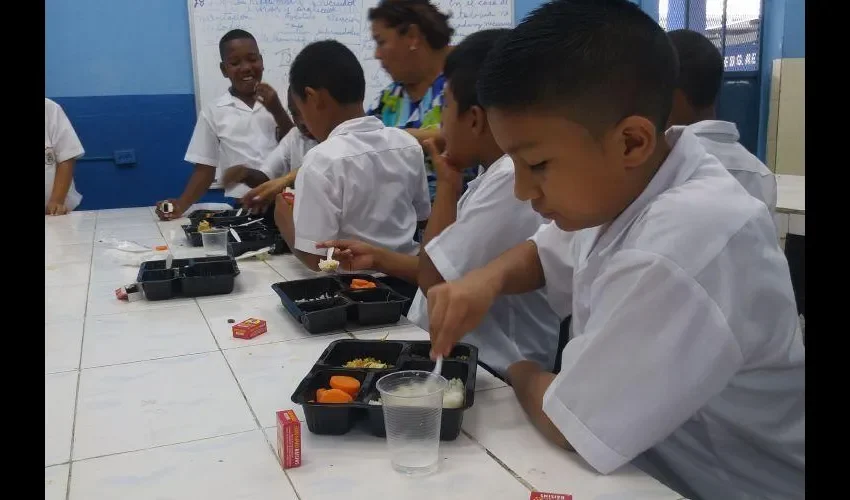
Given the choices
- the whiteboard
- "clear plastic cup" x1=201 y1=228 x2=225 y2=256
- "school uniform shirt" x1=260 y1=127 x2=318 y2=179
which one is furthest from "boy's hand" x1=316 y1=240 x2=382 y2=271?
the whiteboard

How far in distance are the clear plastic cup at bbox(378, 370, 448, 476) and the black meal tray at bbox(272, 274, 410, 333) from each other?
54cm

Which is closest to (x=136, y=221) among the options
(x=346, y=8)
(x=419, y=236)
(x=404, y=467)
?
(x=419, y=236)

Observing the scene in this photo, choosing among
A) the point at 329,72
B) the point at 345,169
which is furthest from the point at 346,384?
the point at 329,72

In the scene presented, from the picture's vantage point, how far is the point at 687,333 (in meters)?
0.78

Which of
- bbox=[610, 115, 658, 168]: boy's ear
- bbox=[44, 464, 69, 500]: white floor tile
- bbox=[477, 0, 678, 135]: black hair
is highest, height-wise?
bbox=[477, 0, 678, 135]: black hair

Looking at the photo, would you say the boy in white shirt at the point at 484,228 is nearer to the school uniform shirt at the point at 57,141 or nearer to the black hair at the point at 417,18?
the black hair at the point at 417,18

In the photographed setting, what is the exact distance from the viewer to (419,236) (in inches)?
87.6

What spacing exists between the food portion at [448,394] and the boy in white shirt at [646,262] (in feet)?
0.35

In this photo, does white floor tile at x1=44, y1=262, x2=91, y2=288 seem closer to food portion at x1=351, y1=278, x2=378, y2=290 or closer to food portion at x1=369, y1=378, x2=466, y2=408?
food portion at x1=351, y1=278, x2=378, y2=290

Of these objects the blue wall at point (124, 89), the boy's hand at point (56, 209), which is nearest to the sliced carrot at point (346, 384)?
the boy's hand at point (56, 209)

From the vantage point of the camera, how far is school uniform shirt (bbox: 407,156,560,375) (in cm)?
142

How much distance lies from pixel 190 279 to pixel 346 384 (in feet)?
2.77
